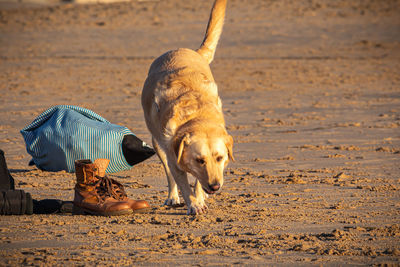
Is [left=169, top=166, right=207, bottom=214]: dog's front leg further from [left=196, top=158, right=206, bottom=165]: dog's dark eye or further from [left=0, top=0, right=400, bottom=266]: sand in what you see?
[left=196, top=158, right=206, bottom=165]: dog's dark eye

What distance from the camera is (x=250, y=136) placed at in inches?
363

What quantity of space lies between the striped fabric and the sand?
149mm

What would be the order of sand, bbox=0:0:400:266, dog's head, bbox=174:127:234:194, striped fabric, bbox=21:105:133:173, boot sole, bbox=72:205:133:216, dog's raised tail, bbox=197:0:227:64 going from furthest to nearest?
dog's raised tail, bbox=197:0:227:64 < striped fabric, bbox=21:105:133:173 < boot sole, bbox=72:205:133:216 < dog's head, bbox=174:127:234:194 < sand, bbox=0:0:400:266

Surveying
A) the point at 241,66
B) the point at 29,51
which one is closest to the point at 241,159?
the point at 241,66

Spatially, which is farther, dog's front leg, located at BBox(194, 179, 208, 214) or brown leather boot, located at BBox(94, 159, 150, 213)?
dog's front leg, located at BBox(194, 179, 208, 214)

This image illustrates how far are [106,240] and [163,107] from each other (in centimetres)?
153

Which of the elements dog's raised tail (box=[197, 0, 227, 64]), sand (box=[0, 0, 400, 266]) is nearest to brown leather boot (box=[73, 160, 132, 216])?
sand (box=[0, 0, 400, 266])

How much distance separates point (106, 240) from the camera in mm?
4703

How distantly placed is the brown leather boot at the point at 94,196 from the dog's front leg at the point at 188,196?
53 cm

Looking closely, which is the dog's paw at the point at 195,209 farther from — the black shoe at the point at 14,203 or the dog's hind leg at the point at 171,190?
the black shoe at the point at 14,203

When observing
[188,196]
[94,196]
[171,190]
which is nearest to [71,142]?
[171,190]

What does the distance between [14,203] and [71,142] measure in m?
1.72

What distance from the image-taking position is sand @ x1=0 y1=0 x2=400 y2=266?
4.57m

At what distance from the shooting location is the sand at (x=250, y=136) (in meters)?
4.57
